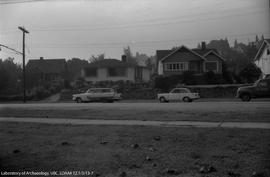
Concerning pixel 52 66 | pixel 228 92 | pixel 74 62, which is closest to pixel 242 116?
pixel 228 92

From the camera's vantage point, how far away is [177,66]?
53625mm

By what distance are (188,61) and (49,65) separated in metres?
29.1

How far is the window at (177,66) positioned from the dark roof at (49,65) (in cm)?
2429

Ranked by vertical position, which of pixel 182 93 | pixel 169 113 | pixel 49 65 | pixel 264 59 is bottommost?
pixel 169 113

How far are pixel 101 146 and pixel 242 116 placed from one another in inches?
310

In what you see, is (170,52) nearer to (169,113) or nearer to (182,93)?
(182,93)

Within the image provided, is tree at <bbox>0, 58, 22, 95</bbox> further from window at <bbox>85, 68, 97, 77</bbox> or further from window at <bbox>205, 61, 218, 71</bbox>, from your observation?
window at <bbox>205, 61, 218, 71</bbox>

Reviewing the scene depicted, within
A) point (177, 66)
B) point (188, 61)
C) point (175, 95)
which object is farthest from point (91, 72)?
point (175, 95)

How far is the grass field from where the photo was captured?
643 cm

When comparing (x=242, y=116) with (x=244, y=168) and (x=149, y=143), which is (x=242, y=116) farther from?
(x=244, y=168)

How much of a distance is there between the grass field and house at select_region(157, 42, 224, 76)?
142 feet

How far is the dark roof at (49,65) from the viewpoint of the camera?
68.6m

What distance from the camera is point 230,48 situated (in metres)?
74.4

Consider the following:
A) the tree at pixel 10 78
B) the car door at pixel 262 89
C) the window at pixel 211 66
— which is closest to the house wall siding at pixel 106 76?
the tree at pixel 10 78
